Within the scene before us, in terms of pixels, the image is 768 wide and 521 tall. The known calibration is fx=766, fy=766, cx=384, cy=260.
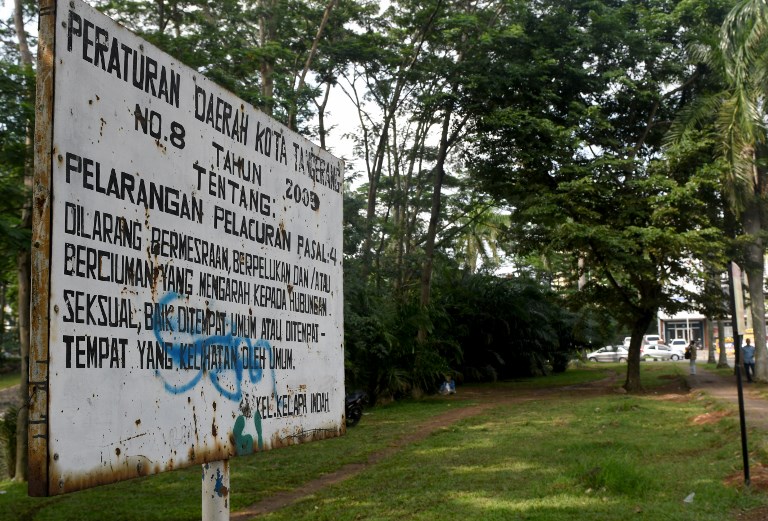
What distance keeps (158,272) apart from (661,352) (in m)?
57.1

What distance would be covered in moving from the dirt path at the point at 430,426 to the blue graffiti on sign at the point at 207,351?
17.5 feet

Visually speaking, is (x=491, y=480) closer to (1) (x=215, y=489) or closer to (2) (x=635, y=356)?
(1) (x=215, y=489)

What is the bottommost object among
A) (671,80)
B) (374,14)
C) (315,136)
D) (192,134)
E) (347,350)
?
(347,350)

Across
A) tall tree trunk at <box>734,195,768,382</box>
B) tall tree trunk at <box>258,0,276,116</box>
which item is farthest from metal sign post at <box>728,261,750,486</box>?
tall tree trunk at <box>734,195,768,382</box>

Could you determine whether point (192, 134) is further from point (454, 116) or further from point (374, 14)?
point (454, 116)

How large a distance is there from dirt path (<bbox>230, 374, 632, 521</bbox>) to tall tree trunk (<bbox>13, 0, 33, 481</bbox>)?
3.23 meters

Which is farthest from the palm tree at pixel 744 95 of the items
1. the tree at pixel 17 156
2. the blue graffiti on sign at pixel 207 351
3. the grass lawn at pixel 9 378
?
the grass lawn at pixel 9 378

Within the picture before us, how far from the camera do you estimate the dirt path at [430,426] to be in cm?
842

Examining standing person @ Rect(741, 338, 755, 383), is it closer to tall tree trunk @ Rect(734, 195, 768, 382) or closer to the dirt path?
tall tree trunk @ Rect(734, 195, 768, 382)

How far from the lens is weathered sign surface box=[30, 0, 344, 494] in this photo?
82.0 inches

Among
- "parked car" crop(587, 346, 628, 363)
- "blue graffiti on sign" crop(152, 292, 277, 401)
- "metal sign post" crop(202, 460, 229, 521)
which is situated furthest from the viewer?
"parked car" crop(587, 346, 628, 363)

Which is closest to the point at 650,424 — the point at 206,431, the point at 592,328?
the point at 206,431

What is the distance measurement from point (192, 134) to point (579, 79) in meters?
20.1

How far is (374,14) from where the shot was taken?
21.2 m
